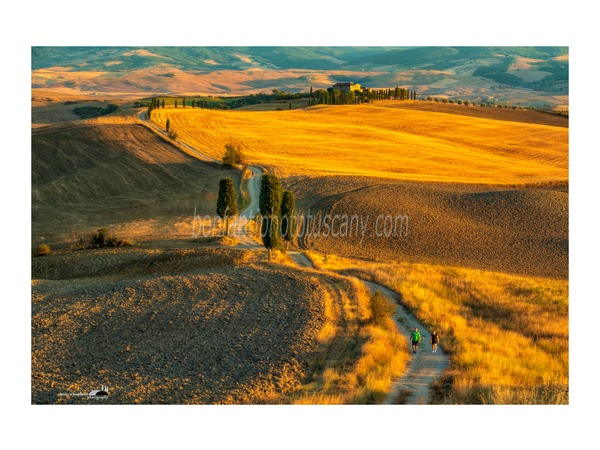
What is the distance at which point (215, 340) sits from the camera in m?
22.2

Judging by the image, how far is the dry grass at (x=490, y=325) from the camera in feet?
59.2

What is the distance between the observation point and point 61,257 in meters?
40.1

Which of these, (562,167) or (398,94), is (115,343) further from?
(398,94)

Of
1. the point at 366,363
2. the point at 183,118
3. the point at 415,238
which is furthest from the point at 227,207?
the point at 183,118

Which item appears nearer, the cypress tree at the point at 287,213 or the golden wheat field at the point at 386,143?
the cypress tree at the point at 287,213

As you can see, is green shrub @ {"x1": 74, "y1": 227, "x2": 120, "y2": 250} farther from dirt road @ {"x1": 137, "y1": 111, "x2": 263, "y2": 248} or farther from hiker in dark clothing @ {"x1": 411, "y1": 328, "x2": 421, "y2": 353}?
hiker in dark clothing @ {"x1": 411, "y1": 328, "x2": 421, "y2": 353}

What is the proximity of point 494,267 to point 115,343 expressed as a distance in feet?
96.2

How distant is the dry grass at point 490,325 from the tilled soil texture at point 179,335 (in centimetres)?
488

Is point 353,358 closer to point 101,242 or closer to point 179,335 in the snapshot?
point 179,335

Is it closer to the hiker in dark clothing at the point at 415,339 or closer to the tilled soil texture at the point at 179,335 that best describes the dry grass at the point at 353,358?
the hiker in dark clothing at the point at 415,339

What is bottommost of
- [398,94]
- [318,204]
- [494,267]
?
[494,267]

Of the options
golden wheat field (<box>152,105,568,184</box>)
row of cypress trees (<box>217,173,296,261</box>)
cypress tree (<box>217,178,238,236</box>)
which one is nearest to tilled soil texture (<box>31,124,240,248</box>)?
cypress tree (<box>217,178,238,236</box>)

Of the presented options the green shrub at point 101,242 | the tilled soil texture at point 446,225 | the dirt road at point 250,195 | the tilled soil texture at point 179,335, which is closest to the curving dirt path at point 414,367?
the tilled soil texture at point 179,335

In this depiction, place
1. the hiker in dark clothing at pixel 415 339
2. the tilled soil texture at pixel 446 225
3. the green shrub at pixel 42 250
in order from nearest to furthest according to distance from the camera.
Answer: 1. the hiker in dark clothing at pixel 415 339
2. the green shrub at pixel 42 250
3. the tilled soil texture at pixel 446 225
